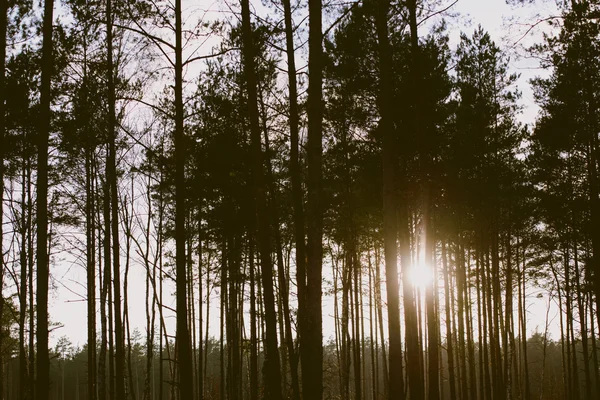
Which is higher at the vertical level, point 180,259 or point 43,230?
point 43,230

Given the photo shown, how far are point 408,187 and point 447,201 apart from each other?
229 cm

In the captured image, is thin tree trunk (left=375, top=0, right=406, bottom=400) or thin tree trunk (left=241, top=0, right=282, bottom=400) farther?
thin tree trunk (left=241, top=0, right=282, bottom=400)

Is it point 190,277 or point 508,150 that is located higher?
point 508,150

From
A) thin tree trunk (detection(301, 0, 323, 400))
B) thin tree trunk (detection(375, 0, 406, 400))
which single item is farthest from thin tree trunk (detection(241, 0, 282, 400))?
thin tree trunk (detection(375, 0, 406, 400))

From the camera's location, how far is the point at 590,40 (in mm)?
11453

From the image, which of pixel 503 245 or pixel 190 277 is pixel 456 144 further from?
pixel 190 277

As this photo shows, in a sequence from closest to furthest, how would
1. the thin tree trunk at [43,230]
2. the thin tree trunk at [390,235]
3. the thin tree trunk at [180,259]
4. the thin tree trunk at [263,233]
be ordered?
the thin tree trunk at [43,230] → the thin tree trunk at [180,259] → the thin tree trunk at [390,235] → the thin tree trunk at [263,233]

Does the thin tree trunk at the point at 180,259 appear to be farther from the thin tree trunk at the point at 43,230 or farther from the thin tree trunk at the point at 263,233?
the thin tree trunk at the point at 43,230

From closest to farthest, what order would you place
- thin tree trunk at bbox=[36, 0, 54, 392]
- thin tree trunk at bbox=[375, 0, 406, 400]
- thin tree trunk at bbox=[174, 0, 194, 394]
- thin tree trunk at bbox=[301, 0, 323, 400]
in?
thin tree trunk at bbox=[301, 0, 323, 400], thin tree trunk at bbox=[36, 0, 54, 392], thin tree trunk at bbox=[174, 0, 194, 394], thin tree trunk at bbox=[375, 0, 406, 400]

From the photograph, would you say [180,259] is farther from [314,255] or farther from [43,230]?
[314,255]

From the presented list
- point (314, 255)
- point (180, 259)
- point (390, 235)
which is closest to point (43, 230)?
point (180, 259)

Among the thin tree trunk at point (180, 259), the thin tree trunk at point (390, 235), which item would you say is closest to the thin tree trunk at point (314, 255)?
the thin tree trunk at point (390, 235)

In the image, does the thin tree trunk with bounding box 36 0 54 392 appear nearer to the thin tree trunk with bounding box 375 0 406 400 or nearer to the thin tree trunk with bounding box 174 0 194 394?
the thin tree trunk with bounding box 174 0 194 394

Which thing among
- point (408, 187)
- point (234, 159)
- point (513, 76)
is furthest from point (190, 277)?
point (513, 76)
